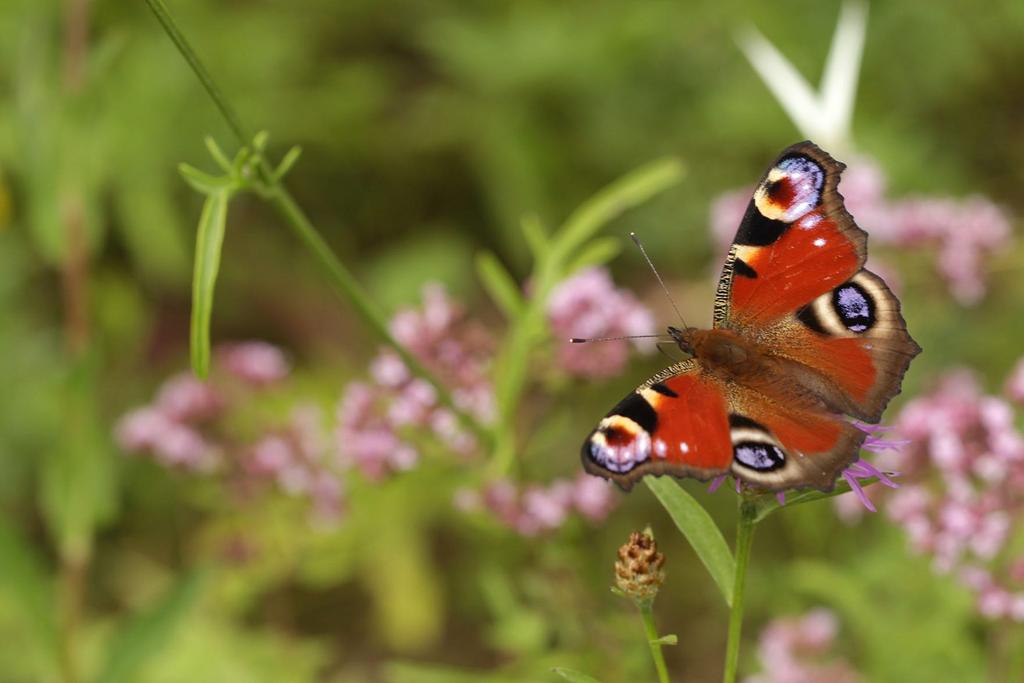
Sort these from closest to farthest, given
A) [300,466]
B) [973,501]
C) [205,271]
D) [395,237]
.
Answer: [205,271]
[973,501]
[300,466]
[395,237]

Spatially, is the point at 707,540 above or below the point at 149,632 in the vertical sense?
below

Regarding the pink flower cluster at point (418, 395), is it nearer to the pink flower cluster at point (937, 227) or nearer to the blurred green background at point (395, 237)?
the blurred green background at point (395, 237)

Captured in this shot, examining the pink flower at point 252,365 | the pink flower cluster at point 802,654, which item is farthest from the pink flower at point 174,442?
the pink flower cluster at point 802,654

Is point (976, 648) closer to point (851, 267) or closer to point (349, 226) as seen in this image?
point (851, 267)

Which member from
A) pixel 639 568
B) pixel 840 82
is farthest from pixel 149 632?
pixel 840 82

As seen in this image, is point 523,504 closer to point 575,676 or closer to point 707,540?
point 707,540

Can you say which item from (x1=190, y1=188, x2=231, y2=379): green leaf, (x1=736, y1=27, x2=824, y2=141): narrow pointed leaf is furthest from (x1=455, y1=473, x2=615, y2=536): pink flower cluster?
(x1=736, y1=27, x2=824, y2=141): narrow pointed leaf

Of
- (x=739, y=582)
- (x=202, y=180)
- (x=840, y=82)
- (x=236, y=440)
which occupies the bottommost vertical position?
(x=739, y=582)

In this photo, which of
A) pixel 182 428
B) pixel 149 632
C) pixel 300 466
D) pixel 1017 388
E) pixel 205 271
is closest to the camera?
pixel 205 271
